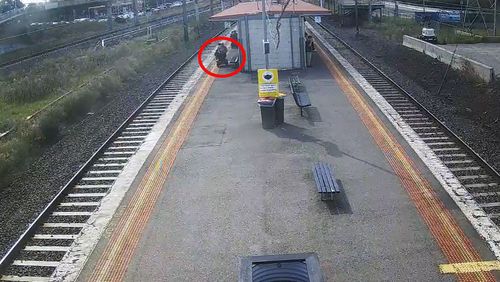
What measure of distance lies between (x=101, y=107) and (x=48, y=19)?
247 ft

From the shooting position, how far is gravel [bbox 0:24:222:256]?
10102 millimetres

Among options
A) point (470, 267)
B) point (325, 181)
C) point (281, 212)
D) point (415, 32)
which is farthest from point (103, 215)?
point (415, 32)

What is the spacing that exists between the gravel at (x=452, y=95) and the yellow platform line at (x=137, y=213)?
738 cm

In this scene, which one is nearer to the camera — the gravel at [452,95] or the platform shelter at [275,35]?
the gravel at [452,95]

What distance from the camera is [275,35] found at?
23.2 metres

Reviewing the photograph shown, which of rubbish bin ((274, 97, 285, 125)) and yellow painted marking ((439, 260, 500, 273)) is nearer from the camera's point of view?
yellow painted marking ((439, 260, 500, 273))

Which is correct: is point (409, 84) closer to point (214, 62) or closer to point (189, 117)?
point (189, 117)

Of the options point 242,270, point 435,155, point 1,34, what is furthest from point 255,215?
point 1,34

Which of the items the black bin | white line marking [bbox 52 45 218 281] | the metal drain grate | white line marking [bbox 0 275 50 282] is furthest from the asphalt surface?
the metal drain grate

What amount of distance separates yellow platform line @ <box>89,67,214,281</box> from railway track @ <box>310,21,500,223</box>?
6277mm

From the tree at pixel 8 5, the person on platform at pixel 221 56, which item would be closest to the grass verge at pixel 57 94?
the person on platform at pixel 221 56

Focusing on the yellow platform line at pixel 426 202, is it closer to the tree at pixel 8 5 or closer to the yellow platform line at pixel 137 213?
the yellow platform line at pixel 137 213

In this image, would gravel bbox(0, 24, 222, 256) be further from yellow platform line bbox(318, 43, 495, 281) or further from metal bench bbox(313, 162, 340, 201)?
yellow platform line bbox(318, 43, 495, 281)

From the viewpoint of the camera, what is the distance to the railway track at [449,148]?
9.91 m
